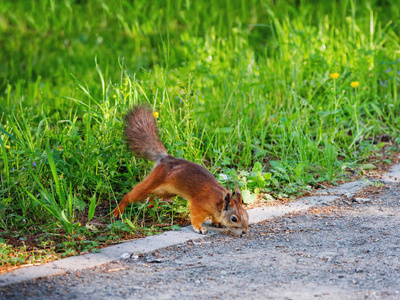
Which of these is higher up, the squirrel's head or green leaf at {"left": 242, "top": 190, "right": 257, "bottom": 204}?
the squirrel's head

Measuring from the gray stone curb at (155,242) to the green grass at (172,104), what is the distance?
177 millimetres

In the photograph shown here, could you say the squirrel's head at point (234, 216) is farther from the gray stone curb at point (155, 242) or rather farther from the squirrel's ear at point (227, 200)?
the gray stone curb at point (155, 242)

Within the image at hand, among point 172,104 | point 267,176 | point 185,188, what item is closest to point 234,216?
point 185,188

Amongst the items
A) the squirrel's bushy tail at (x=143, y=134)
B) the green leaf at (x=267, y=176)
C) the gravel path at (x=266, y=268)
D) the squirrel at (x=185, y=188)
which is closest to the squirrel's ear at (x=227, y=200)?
the squirrel at (x=185, y=188)

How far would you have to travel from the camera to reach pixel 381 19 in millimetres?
8555

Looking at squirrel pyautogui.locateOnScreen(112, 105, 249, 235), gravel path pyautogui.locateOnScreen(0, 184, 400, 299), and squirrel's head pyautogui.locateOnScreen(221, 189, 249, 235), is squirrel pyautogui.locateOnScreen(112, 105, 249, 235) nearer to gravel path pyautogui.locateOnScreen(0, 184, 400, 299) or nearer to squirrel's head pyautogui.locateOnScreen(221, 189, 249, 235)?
squirrel's head pyautogui.locateOnScreen(221, 189, 249, 235)

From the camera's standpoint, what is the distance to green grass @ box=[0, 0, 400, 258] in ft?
13.7

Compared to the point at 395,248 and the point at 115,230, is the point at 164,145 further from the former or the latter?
the point at 395,248

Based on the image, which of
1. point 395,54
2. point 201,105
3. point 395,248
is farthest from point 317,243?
point 395,54

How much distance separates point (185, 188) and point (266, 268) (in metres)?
0.99

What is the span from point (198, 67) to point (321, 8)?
3957 millimetres

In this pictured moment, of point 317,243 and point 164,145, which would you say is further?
point 164,145

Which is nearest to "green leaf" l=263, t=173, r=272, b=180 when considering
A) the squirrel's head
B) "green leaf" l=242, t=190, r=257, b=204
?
"green leaf" l=242, t=190, r=257, b=204

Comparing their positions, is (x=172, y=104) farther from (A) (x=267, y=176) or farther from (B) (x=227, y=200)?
(B) (x=227, y=200)
